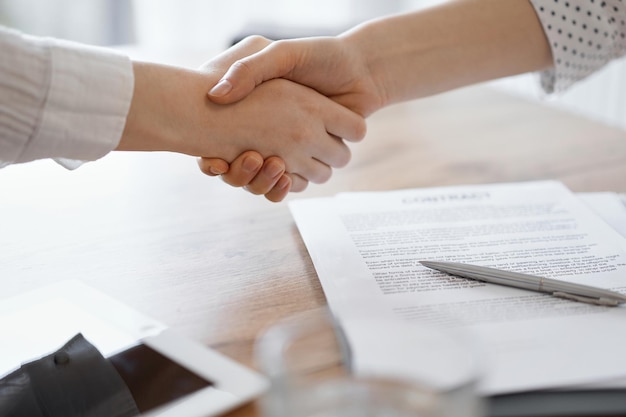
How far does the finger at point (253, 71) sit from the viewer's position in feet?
2.85

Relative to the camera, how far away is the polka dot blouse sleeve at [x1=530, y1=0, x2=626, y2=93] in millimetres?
1017

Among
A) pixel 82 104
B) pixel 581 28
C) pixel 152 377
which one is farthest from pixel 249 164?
pixel 581 28

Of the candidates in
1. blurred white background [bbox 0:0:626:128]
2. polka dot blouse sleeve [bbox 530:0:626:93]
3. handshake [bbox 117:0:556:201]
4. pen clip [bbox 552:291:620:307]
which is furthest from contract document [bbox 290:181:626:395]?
blurred white background [bbox 0:0:626:128]

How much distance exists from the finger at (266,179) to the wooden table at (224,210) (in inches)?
0.8

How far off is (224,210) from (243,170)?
0.18 feet

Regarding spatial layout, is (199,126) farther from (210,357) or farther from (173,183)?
(210,357)

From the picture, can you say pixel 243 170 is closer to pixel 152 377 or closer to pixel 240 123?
pixel 240 123

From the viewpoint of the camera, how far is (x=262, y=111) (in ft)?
3.02

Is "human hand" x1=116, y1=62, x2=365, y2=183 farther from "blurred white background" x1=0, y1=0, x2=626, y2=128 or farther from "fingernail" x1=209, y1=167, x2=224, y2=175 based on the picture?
"blurred white background" x1=0, y1=0, x2=626, y2=128

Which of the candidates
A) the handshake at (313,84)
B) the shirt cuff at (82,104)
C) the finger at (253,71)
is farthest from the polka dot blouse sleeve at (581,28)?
the shirt cuff at (82,104)

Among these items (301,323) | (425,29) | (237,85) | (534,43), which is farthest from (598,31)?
(301,323)

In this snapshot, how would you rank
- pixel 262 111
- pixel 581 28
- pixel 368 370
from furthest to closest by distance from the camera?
pixel 581 28 → pixel 262 111 → pixel 368 370

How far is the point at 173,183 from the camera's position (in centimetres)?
97

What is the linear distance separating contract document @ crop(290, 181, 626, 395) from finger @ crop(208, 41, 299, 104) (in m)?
0.15
